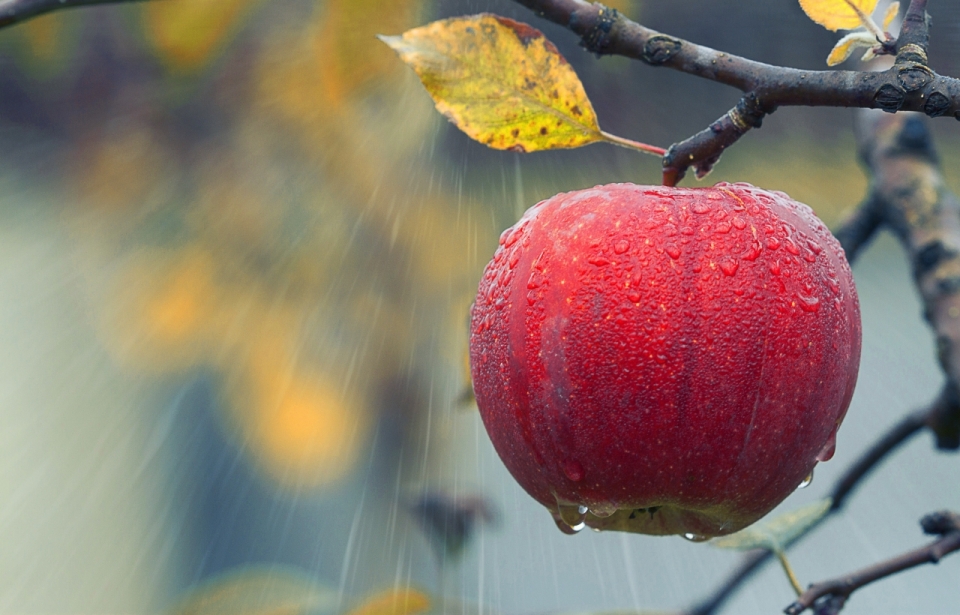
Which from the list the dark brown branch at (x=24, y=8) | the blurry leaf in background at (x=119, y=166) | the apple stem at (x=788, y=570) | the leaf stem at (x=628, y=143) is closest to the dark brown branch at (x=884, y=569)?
the apple stem at (x=788, y=570)

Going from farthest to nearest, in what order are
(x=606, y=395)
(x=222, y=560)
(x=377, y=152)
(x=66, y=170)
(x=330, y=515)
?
(x=330, y=515) → (x=222, y=560) → (x=377, y=152) → (x=66, y=170) → (x=606, y=395)

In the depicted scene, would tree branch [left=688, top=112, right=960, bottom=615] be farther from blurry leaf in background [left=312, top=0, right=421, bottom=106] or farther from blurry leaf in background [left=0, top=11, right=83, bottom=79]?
blurry leaf in background [left=0, top=11, right=83, bottom=79]

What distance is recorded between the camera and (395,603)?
0.63m

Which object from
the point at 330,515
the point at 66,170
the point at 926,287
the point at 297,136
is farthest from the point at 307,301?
the point at 926,287

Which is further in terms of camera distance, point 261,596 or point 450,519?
point 450,519

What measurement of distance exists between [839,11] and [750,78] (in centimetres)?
8

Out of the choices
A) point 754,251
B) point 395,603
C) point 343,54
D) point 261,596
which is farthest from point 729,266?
point 343,54

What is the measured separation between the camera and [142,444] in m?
1.48

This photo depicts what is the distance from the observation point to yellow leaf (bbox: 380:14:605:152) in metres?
0.38

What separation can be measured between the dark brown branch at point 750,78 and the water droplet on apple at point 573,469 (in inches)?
5.6

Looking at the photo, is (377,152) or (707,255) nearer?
(707,255)

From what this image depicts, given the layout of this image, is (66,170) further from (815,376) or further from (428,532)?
(815,376)

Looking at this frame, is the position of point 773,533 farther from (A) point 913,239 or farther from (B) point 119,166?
(B) point 119,166

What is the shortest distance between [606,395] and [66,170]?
891 millimetres
